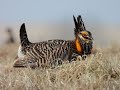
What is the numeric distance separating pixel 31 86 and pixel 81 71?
0.87m

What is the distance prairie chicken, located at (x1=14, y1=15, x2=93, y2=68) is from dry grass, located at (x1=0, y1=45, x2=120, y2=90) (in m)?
0.85

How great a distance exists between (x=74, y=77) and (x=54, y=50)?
1.55 m

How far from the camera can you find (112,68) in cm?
668

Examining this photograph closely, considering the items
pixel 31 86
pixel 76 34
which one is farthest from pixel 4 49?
pixel 31 86

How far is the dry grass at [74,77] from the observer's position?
5.97 metres

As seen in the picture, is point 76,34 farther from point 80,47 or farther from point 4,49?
point 4,49

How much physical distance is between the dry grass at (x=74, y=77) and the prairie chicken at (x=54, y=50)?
2.78 feet

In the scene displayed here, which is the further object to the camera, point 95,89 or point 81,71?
point 81,71

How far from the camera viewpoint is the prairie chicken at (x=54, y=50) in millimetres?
7801

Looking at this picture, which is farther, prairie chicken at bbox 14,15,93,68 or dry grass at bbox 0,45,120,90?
prairie chicken at bbox 14,15,93,68

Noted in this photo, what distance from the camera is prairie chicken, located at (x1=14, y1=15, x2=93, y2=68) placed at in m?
7.80

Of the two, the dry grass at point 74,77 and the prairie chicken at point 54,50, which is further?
the prairie chicken at point 54,50

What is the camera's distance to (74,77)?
6473 millimetres

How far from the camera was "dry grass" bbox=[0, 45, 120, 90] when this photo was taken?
5973 millimetres
